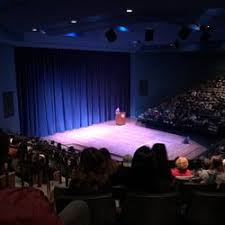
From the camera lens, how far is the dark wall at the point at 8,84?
356 inches

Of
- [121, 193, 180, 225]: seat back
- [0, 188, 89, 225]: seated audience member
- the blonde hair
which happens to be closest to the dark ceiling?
the blonde hair

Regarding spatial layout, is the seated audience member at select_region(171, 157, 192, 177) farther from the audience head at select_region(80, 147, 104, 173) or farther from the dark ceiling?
the dark ceiling

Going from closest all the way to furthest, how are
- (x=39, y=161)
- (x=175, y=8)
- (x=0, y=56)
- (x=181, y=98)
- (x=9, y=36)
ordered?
1. (x=39, y=161)
2. (x=175, y=8)
3. (x=9, y=36)
4. (x=0, y=56)
5. (x=181, y=98)

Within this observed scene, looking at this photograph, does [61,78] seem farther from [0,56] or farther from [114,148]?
[114,148]

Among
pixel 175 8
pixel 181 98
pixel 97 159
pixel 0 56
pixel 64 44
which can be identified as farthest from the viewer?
pixel 181 98

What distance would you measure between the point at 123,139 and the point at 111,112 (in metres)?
3.70

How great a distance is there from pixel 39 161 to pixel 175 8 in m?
3.15

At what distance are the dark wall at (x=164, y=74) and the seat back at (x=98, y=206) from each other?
12.1 meters

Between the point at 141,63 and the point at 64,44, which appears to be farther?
the point at 141,63

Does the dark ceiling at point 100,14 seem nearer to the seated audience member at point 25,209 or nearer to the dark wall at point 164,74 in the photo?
the seated audience member at point 25,209

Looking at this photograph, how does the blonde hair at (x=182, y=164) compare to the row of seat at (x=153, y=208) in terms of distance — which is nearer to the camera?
the row of seat at (x=153, y=208)

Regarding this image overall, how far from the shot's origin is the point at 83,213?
53.2 inches

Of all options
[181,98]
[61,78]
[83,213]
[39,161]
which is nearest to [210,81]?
[181,98]

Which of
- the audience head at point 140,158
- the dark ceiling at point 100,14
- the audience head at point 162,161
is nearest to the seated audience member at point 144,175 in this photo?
the audience head at point 140,158
